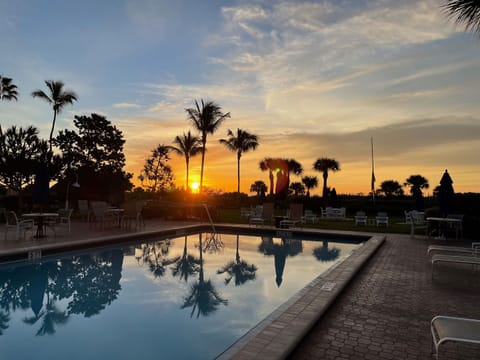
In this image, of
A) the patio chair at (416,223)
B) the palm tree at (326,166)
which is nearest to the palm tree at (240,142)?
the palm tree at (326,166)

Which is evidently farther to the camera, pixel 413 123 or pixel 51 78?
pixel 51 78

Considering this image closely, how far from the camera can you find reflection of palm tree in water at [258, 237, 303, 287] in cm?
808

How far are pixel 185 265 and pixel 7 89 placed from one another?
19.5 metres


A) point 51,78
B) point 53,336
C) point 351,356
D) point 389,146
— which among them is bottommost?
point 53,336

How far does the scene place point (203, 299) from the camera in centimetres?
575

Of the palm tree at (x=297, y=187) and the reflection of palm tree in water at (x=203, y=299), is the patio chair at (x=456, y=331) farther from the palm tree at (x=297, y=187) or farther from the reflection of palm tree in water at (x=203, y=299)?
the palm tree at (x=297, y=187)

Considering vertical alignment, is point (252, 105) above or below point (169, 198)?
above

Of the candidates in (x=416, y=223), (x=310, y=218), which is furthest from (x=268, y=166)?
(x=416, y=223)

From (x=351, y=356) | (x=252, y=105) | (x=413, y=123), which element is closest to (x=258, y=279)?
(x=351, y=356)

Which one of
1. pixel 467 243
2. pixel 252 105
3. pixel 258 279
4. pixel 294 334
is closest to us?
pixel 294 334

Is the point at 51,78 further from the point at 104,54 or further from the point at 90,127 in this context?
the point at 104,54

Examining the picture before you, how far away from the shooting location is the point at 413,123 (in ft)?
48.3

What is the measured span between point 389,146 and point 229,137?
1530 cm

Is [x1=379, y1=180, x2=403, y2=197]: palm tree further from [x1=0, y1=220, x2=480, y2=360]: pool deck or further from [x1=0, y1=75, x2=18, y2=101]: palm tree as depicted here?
[x1=0, y1=75, x2=18, y2=101]: palm tree
